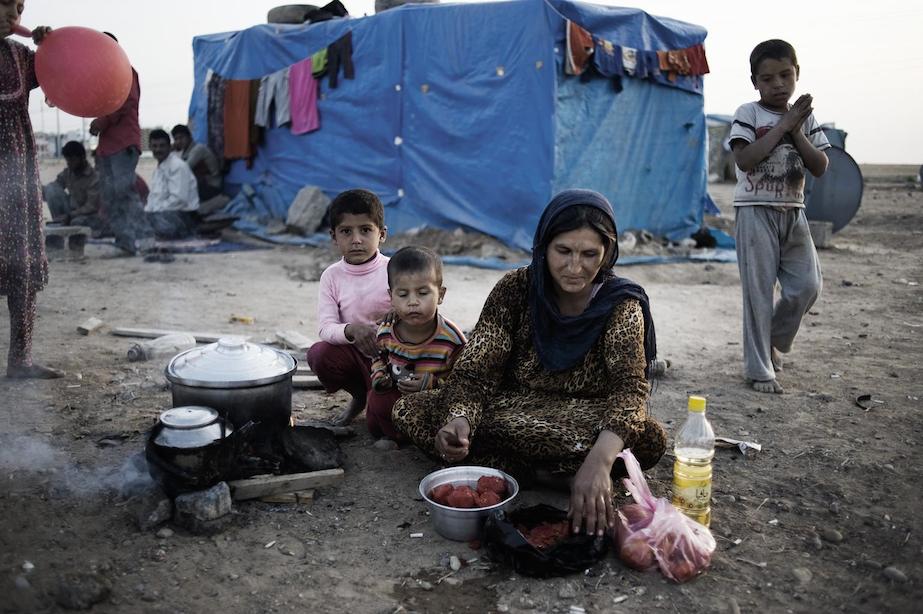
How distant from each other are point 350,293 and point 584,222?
143 cm

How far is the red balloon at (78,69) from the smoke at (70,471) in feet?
5.75

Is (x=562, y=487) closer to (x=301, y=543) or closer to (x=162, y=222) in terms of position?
(x=301, y=543)

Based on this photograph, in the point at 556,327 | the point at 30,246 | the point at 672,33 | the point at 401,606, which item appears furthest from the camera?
the point at 672,33

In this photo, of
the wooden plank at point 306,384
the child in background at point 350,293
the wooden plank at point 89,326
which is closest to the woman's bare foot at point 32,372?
the wooden plank at point 89,326

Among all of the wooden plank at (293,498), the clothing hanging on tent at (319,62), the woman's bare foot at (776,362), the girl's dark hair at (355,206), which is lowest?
the wooden plank at (293,498)

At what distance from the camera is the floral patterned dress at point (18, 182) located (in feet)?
12.4

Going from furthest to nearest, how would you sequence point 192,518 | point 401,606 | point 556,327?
1. point 556,327
2. point 192,518
3. point 401,606

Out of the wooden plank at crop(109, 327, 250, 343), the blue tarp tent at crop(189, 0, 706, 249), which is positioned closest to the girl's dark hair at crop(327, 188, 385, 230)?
the wooden plank at crop(109, 327, 250, 343)

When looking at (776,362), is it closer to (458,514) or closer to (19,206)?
(458,514)

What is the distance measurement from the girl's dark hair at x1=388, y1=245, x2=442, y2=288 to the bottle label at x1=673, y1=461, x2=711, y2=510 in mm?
1321

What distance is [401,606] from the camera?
2193 mm

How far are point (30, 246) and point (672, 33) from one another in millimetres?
8416

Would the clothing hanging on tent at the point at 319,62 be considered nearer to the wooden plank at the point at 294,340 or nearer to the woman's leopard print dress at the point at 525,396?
the wooden plank at the point at 294,340

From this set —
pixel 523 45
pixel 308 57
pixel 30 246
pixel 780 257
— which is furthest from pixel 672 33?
pixel 30 246
